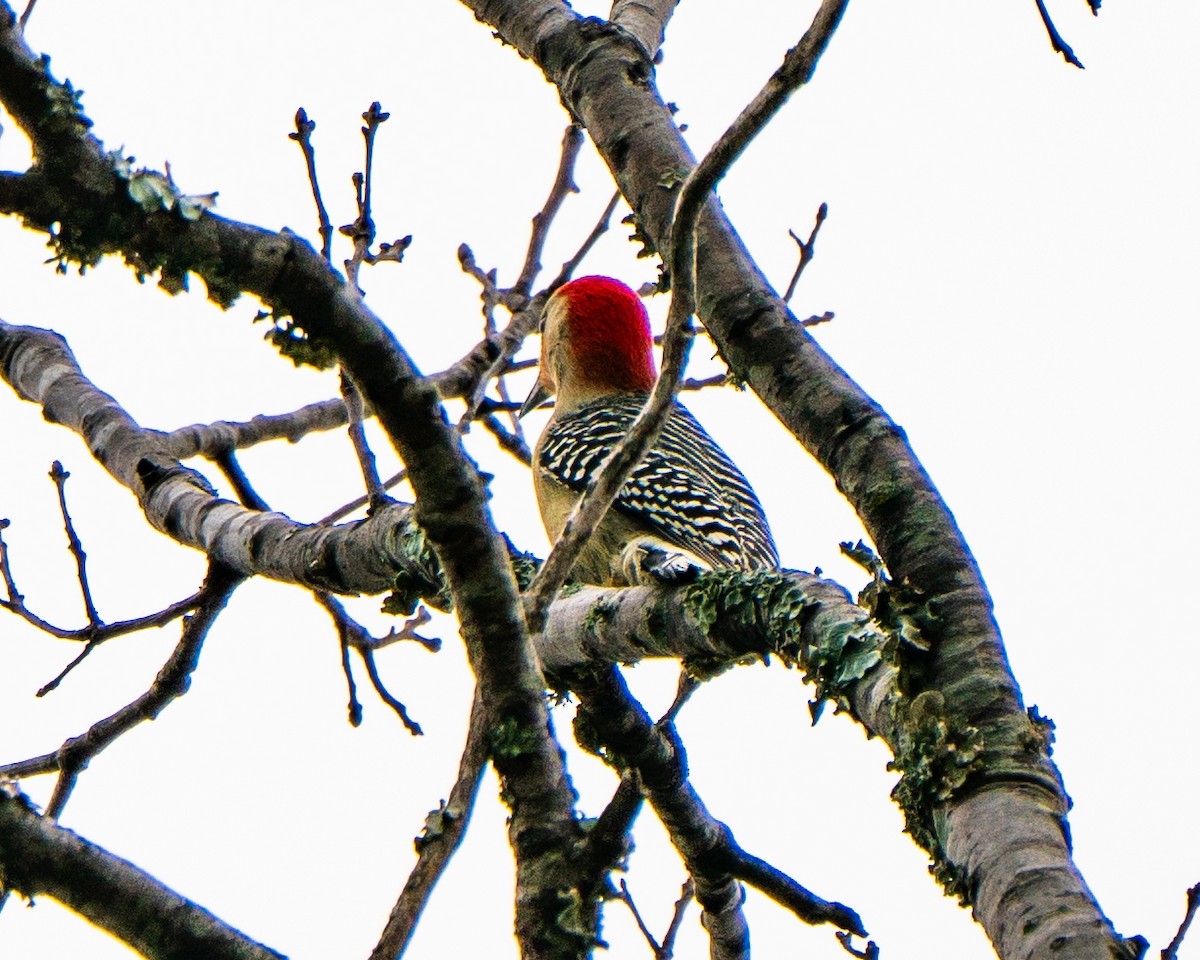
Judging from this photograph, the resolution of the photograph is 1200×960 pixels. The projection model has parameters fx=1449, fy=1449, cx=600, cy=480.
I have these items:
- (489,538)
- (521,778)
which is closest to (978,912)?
(521,778)

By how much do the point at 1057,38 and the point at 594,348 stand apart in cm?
509

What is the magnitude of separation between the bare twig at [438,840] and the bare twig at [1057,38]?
2120mm

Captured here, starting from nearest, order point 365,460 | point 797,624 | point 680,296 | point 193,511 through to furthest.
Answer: point 680,296, point 797,624, point 365,460, point 193,511

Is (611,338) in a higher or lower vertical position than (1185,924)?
higher

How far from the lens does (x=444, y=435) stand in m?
2.46

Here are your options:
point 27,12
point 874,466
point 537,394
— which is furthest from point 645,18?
point 537,394

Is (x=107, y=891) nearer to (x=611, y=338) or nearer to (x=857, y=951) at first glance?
(x=857, y=951)

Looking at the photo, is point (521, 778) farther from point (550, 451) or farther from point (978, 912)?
point (550, 451)

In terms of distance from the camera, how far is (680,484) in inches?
241

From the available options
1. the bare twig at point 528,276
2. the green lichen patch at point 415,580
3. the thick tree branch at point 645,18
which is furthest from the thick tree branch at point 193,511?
the thick tree branch at point 645,18

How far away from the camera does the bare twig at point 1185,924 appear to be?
2271 mm

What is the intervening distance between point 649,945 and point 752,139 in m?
2.46

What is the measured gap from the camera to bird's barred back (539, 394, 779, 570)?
5820 millimetres

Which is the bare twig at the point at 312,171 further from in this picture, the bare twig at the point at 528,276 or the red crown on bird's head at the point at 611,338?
the red crown on bird's head at the point at 611,338
